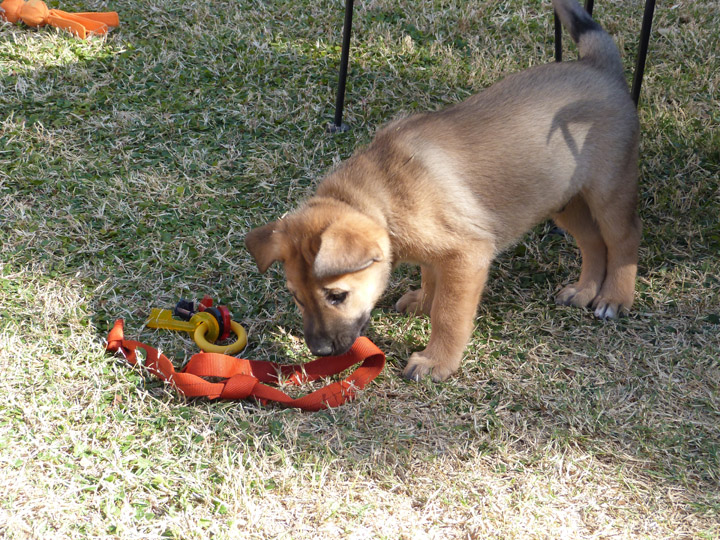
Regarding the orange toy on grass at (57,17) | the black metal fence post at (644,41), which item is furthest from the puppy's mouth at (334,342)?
the orange toy on grass at (57,17)

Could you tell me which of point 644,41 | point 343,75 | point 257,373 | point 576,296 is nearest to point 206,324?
point 257,373

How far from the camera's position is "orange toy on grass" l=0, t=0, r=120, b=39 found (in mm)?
6083

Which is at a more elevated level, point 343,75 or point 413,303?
point 343,75

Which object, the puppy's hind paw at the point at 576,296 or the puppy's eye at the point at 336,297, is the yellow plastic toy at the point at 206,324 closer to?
the puppy's eye at the point at 336,297

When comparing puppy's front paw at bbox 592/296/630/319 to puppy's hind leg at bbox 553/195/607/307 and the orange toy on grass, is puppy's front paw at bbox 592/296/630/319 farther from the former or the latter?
the orange toy on grass

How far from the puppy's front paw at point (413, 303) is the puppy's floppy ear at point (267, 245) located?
36.8 inches

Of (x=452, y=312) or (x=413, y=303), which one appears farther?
(x=413, y=303)

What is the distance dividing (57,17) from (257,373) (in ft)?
14.3

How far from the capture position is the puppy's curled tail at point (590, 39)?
375cm

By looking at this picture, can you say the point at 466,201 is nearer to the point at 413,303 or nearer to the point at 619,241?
the point at 413,303

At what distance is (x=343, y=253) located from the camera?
111 inches

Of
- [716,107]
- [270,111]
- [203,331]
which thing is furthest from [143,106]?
[716,107]

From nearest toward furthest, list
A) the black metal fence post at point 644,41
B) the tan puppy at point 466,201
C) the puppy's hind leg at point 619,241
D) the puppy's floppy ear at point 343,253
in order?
the puppy's floppy ear at point 343,253 < the tan puppy at point 466,201 < the puppy's hind leg at point 619,241 < the black metal fence post at point 644,41

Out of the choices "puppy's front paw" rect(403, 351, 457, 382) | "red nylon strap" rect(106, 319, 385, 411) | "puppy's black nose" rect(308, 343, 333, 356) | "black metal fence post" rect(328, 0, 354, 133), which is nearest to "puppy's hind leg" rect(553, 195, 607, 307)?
"puppy's front paw" rect(403, 351, 457, 382)
